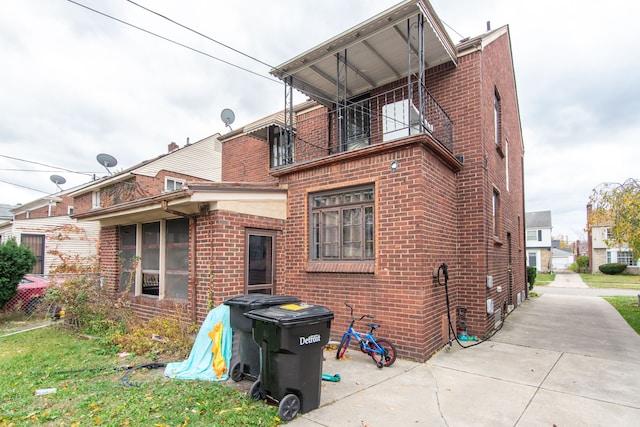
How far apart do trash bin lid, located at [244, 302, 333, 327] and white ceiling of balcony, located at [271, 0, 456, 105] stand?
4940 millimetres

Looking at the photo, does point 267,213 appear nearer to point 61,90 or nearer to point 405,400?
point 405,400

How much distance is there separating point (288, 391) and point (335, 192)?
393cm

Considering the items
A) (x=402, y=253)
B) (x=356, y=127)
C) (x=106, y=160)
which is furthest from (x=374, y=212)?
(x=106, y=160)

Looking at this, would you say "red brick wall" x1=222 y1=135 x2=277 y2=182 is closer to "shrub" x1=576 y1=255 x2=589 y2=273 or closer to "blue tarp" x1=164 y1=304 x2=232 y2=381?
"blue tarp" x1=164 y1=304 x2=232 y2=381

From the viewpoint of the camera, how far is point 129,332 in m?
6.71

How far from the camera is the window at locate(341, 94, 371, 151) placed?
8578 mm

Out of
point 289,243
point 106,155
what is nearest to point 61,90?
point 106,155

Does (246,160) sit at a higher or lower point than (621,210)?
higher

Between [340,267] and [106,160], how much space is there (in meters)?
15.5

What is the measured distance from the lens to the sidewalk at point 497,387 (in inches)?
140

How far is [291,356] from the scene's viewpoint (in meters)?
3.53

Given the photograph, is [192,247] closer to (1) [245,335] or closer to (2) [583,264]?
(1) [245,335]

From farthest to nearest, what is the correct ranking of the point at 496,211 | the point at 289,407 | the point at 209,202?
1. the point at 496,211
2. the point at 209,202
3. the point at 289,407

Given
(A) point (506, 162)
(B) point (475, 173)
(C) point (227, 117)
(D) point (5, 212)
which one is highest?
(C) point (227, 117)
